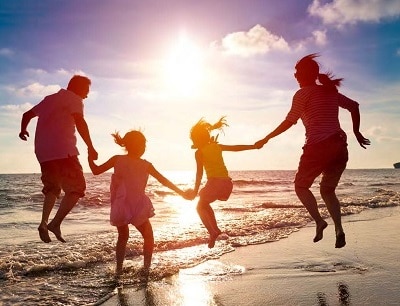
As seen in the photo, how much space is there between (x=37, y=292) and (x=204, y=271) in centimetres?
238

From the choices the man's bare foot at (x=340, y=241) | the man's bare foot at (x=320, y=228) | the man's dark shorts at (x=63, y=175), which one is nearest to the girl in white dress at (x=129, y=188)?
the man's dark shorts at (x=63, y=175)

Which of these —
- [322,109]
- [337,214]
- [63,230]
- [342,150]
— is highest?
[322,109]

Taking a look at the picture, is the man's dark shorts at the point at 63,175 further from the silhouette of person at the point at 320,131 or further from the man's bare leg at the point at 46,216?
the silhouette of person at the point at 320,131

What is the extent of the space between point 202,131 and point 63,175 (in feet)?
7.73

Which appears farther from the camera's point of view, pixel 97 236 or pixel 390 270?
pixel 97 236

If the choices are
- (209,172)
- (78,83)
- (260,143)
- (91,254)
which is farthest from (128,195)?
(91,254)

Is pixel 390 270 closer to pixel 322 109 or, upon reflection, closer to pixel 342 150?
pixel 342 150

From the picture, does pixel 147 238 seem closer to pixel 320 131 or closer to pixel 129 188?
pixel 129 188

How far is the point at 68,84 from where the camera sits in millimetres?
6203

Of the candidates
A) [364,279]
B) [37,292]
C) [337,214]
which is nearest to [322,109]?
[337,214]

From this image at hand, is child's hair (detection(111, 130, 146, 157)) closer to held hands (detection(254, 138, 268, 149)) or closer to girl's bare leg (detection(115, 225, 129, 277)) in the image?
girl's bare leg (detection(115, 225, 129, 277))

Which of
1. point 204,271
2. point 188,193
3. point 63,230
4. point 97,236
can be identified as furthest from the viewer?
point 63,230

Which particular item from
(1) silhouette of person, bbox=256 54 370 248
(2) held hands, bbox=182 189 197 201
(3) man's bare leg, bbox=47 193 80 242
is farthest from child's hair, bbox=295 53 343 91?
(3) man's bare leg, bbox=47 193 80 242

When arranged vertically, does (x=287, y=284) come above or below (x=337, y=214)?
below
